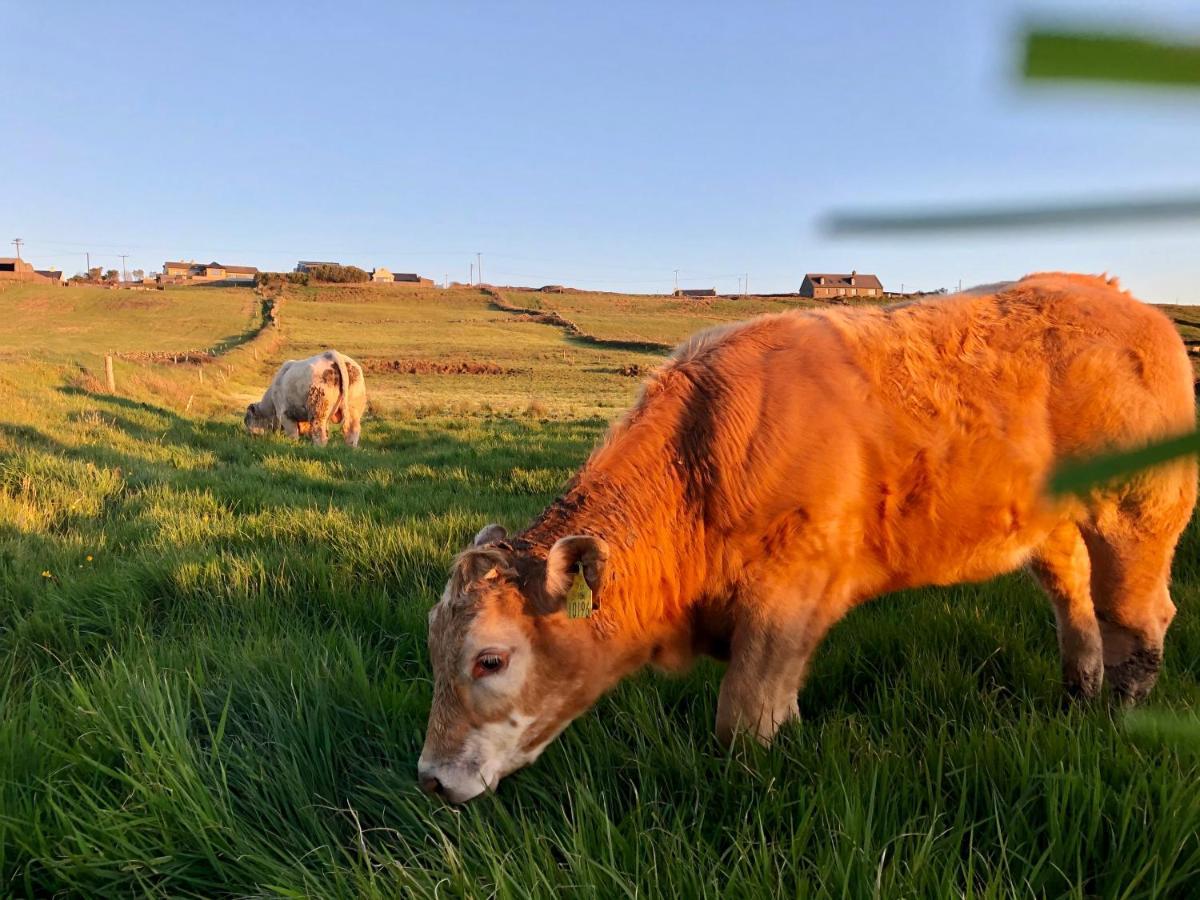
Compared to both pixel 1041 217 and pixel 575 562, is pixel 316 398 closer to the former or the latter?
pixel 575 562

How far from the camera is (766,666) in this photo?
3.31 meters

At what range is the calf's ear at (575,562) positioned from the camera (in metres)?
3.11

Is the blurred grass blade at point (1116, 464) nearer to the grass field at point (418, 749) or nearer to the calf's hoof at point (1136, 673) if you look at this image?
the grass field at point (418, 749)

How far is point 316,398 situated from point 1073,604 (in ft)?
53.2

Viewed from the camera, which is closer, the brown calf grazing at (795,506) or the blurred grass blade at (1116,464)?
the blurred grass blade at (1116,464)

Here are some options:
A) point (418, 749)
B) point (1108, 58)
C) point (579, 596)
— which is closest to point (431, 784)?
point (418, 749)

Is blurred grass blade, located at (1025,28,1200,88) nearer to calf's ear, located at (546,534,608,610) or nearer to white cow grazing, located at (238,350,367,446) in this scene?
calf's ear, located at (546,534,608,610)

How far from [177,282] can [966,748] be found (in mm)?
126650

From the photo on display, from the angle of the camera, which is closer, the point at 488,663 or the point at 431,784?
the point at 431,784

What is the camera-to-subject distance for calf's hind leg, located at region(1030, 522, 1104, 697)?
13.1ft

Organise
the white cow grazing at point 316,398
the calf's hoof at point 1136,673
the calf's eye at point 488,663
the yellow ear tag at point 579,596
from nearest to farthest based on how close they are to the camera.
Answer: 1. the calf's eye at point 488,663
2. the yellow ear tag at point 579,596
3. the calf's hoof at point 1136,673
4. the white cow grazing at point 316,398

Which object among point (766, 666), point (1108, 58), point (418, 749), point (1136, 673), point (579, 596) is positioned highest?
point (1108, 58)

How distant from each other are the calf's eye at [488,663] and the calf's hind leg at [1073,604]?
2.91 m

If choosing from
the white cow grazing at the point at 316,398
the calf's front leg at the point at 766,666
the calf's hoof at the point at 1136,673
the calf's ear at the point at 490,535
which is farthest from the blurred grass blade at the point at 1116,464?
the white cow grazing at the point at 316,398
